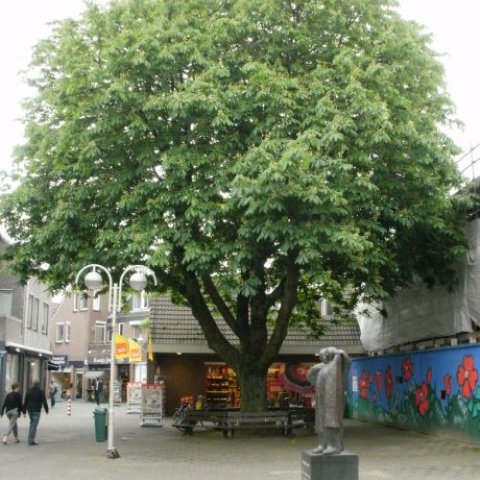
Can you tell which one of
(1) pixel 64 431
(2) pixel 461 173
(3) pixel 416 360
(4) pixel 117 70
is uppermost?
(4) pixel 117 70

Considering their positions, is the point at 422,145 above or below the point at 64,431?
above

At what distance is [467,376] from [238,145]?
8.81 meters

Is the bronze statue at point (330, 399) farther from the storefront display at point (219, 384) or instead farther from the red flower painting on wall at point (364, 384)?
the storefront display at point (219, 384)

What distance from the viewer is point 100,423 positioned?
20344 mm

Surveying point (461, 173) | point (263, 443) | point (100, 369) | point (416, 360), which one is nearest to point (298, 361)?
point (416, 360)

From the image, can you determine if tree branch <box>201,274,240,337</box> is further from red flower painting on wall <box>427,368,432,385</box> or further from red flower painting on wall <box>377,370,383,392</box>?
red flower painting on wall <box>377,370,383,392</box>

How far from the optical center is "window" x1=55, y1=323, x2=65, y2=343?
66475mm

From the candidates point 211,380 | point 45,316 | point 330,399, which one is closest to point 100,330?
point 45,316

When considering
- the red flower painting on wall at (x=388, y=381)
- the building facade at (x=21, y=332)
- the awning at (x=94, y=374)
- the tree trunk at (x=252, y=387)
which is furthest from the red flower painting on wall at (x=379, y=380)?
the awning at (x=94, y=374)

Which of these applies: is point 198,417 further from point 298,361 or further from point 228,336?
point 298,361

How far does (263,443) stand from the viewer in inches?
799

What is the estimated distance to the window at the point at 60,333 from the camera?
66475 mm

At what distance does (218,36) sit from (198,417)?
11357 millimetres

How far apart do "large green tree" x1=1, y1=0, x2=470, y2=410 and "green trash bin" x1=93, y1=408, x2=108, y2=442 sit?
3726 mm
